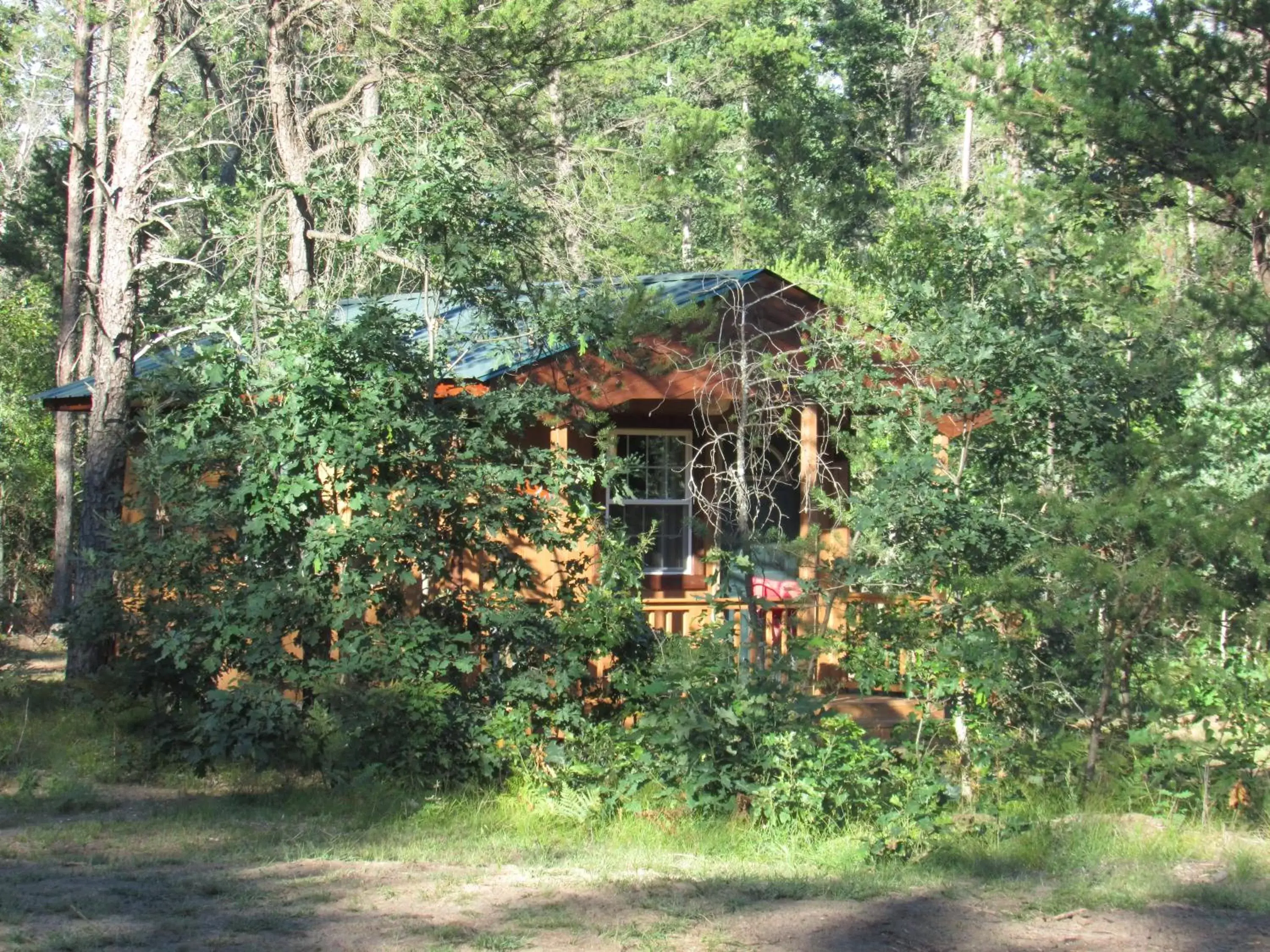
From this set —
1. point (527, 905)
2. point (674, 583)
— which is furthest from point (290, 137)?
point (527, 905)

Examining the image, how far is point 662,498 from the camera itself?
1412 centimetres

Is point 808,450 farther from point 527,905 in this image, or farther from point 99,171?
point 99,171

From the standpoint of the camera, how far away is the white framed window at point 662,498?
550 inches

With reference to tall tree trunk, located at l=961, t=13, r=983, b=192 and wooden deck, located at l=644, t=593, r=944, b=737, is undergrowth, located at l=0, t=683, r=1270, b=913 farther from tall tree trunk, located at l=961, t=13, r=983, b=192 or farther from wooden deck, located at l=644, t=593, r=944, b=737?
tall tree trunk, located at l=961, t=13, r=983, b=192

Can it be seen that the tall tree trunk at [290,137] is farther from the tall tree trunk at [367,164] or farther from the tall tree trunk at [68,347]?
the tall tree trunk at [68,347]

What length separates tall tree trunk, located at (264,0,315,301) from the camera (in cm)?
1184

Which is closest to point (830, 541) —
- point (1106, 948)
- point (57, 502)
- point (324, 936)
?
point (1106, 948)

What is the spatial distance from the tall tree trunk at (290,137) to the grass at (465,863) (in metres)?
4.29

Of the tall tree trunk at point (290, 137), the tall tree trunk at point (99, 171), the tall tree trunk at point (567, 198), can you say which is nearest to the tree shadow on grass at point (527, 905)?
the tall tree trunk at point (567, 198)

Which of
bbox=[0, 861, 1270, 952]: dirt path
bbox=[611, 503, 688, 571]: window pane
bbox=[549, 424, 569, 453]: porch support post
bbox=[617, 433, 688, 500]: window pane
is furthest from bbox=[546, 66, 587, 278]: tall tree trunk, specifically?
bbox=[0, 861, 1270, 952]: dirt path

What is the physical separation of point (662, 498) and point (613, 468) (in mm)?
4284

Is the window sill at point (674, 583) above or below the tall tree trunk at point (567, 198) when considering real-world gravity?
below

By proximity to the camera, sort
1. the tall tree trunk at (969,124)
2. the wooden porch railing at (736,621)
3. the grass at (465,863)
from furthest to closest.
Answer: the tall tree trunk at (969,124) → the wooden porch railing at (736,621) → the grass at (465,863)

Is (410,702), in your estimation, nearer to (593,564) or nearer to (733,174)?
(593,564)
